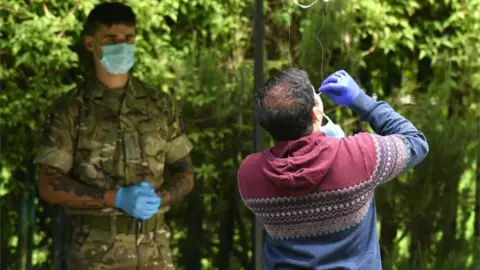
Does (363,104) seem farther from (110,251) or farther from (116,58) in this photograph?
(110,251)

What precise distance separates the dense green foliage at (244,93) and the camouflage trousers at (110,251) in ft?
4.03

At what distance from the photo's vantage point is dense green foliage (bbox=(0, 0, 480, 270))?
5.32 meters

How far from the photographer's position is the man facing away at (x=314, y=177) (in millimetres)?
2521

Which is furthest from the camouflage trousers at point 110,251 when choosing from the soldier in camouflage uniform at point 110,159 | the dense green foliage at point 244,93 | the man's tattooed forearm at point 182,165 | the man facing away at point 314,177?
the man facing away at point 314,177

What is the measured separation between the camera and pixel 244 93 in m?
5.44

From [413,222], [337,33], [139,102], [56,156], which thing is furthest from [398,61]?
[56,156]

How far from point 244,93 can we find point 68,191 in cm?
163

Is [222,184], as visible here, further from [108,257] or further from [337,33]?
[108,257]

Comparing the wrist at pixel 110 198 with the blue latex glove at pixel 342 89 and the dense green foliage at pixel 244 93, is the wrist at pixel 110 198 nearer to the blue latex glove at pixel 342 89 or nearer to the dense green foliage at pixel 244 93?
the dense green foliage at pixel 244 93

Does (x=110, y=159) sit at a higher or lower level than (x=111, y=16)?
lower

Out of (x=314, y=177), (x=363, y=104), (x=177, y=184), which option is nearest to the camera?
(x=314, y=177)

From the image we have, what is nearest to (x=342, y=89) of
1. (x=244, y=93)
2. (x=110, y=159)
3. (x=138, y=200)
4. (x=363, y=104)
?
(x=363, y=104)

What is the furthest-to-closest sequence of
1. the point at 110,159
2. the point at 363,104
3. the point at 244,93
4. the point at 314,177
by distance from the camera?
1. the point at 244,93
2. the point at 110,159
3. the point at 363,104
4. the point at 314,177

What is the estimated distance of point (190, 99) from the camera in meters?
5.43
